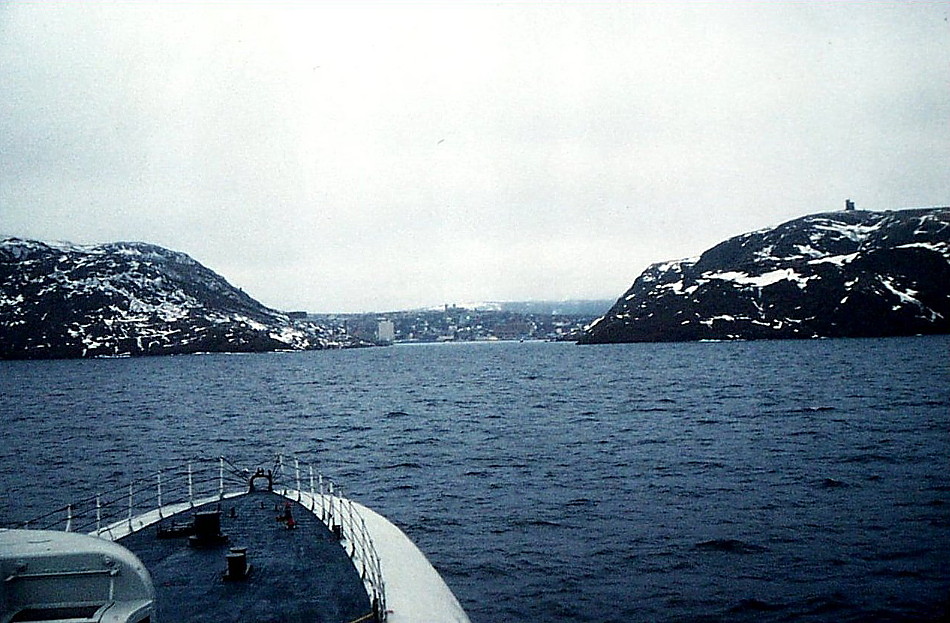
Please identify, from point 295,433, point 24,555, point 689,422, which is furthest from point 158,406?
point 24,555

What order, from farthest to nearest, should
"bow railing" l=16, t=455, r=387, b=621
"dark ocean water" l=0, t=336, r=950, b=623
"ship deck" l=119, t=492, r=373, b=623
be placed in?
1. "dark ocean water" l=0, t=336, r=950, b=623
2. "bow railing" l=16, t=455, r=387, b=621
3. "ship deck" l=119, t=492, r=373, b=623

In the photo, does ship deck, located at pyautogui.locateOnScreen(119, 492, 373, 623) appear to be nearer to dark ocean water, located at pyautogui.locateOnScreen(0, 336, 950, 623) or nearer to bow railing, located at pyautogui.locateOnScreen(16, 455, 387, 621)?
bow railing, located at pyautogui.locateOnScreen(16, 455, 387, 621)

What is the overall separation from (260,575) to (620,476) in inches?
1220

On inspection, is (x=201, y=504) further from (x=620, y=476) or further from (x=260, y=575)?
(x=620, y=476)

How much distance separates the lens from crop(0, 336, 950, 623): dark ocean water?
88.3ft

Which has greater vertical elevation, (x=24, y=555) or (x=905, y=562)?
(x=24, y=555)

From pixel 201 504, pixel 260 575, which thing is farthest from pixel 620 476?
pixel 260 575

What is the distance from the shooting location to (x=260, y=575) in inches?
812

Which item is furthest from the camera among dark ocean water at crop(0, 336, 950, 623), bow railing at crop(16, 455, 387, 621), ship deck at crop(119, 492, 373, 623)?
dark ocean water at crop(0, 336, 950, 623)

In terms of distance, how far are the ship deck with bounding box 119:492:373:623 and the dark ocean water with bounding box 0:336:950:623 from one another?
618 centimetres

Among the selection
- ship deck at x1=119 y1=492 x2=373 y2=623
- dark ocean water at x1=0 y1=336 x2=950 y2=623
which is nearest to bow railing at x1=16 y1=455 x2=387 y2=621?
ship deck at x1=119 y1=492 x2=373 y2=623

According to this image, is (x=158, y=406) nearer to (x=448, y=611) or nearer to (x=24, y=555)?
(x=448, y=611)

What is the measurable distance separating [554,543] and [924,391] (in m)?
76.8

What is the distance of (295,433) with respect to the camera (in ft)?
252
